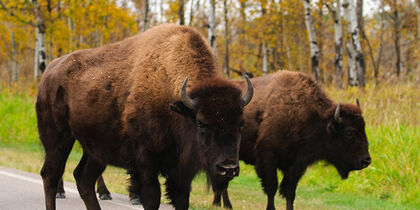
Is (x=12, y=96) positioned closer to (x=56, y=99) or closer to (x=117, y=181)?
(x=117, y=181)

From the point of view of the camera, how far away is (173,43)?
5.63m

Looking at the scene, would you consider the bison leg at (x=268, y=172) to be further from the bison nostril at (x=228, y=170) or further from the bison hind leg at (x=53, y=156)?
the bison nostril at (x=228, y=170)

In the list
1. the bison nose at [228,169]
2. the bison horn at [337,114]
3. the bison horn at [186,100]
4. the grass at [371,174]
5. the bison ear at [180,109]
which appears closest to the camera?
the bison nose at [228,169]

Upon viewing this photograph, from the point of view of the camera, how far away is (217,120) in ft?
15.1

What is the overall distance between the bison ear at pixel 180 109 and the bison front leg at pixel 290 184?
3272 mm

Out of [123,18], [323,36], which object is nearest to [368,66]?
[323,36]

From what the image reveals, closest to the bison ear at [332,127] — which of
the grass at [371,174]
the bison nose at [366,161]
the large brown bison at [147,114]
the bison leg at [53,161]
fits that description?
the bison nose at [366,161]

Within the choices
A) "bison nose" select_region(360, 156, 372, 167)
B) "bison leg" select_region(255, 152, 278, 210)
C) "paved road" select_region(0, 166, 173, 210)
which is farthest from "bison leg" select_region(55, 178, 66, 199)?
"bison nose" select_region(360, 156, 372, 167)

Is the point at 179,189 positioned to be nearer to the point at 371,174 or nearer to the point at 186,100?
the point at 186,100

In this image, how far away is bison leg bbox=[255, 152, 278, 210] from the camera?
25.5 feet

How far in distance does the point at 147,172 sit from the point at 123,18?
894 inches

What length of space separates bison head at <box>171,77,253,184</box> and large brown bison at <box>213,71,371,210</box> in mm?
3194

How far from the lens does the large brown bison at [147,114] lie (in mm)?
4723

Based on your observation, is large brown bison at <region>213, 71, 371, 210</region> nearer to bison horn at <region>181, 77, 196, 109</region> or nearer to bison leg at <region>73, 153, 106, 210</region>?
bison leg at <region>73, 153, 106, 210</region>
